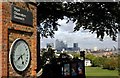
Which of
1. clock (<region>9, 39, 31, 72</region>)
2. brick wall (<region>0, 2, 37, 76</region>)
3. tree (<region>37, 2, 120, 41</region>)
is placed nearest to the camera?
brick wall (<region>0, 2, 37, 76</region>)

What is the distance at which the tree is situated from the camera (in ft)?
59.3

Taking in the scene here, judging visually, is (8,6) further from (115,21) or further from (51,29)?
(51,29)

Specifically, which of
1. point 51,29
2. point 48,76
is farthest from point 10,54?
point 51,29

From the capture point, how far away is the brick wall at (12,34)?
9.03m

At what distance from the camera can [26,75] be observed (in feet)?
33.1

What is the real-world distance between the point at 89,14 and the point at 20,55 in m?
9.24

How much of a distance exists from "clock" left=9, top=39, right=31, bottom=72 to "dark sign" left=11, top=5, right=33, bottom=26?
0.58 metres

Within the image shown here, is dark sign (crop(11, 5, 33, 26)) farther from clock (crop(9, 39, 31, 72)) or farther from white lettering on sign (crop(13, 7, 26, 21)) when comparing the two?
clock (crop(9, 39, 31, 72))

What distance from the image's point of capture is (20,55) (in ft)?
31.7

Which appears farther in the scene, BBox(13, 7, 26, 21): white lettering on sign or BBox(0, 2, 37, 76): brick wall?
BBox(13, 7, 26, 21): white lettering on sign

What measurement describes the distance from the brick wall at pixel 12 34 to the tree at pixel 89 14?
7.51m

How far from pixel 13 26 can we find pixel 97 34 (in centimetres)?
969

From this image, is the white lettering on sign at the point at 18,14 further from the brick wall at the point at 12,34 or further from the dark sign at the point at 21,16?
the brick wall at the point at 12,34

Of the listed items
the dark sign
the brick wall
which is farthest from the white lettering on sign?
the brick wall
